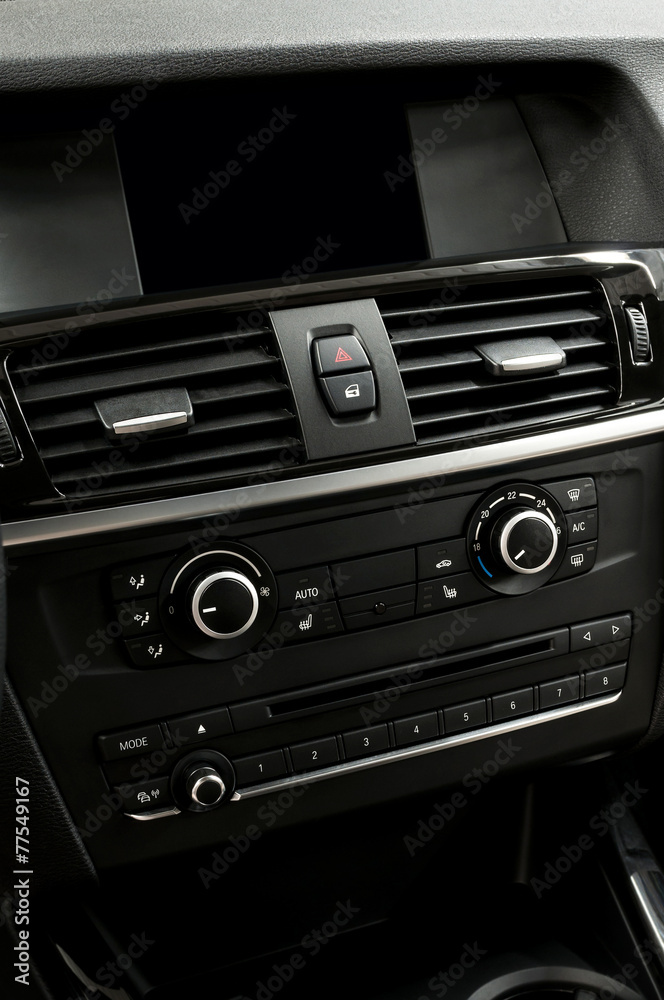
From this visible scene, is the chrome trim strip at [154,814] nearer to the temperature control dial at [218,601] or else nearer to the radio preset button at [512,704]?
the temperature control dial at [218,601]

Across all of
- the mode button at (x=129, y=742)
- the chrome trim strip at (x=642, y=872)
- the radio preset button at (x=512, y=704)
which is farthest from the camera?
the chrome trim strip at (x=642, y=872)

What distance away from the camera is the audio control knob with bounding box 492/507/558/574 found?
3.22 ft

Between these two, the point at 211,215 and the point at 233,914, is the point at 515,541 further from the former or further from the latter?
the point at 233,914

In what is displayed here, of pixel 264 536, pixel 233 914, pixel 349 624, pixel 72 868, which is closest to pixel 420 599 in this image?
pixel 349 624

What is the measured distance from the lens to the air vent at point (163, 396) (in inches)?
34.7

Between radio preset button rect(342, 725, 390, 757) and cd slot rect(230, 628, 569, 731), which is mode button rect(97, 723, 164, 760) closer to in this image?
cd slot rect(230, 628, 569, 731)

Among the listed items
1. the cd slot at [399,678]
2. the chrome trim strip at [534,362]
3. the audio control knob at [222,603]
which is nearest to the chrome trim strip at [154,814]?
the cd slot at [399,678]

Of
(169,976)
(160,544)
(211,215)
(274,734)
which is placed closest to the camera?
(160,544)

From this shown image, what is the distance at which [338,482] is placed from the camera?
94cm

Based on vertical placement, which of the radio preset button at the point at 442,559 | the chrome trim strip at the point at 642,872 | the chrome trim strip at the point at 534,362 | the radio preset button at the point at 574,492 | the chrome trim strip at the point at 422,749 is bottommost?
the chrome trim strip at the point at 642,872

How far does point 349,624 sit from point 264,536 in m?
0.14

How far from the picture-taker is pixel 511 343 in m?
1.00

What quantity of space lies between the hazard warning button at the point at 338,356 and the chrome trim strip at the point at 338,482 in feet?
0.34

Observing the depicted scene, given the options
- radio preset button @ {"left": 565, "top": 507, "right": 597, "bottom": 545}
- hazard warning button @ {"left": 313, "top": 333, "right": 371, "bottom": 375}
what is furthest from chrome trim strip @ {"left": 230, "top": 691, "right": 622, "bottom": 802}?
hazard warning button @ {"left": 313, "top": 333, "right": 371, "bottom": 375}
